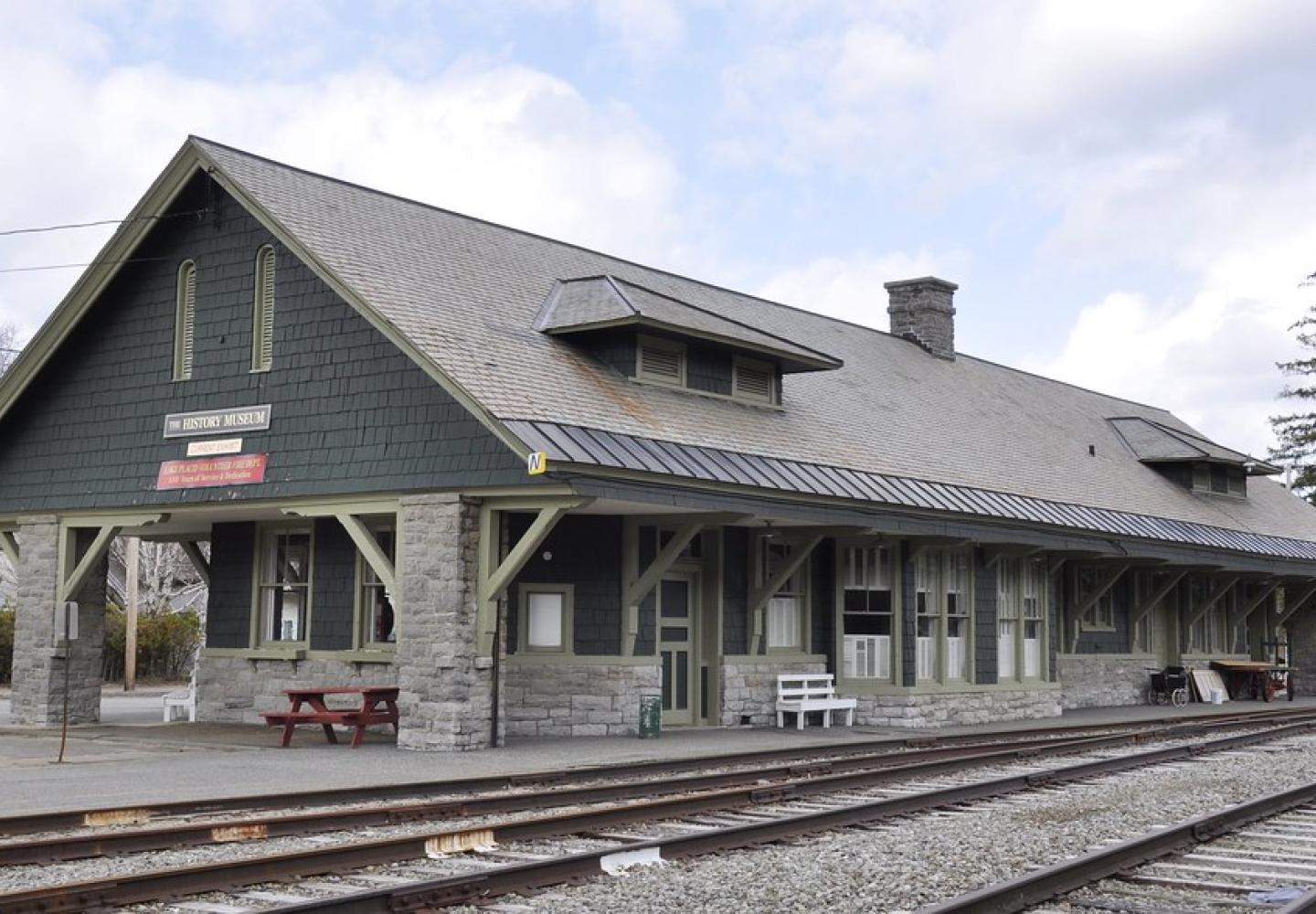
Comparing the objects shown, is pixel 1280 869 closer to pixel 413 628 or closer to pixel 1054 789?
pixel 1054 789

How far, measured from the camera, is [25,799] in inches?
484

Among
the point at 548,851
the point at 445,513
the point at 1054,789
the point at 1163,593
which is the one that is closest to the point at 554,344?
the point at 445,513

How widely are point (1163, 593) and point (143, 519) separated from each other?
1862 cm

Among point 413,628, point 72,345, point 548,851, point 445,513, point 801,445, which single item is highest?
point 72,345

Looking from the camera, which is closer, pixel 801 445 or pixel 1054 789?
pixel 1054 789

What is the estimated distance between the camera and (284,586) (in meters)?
21.6

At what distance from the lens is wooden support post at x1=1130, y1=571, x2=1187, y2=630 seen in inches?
1165

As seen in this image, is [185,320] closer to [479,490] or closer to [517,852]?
[479,490]

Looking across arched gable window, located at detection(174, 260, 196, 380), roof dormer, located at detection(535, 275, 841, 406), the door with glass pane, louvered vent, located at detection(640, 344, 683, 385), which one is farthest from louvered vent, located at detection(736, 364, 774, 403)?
arched gable window, located at detection(174, 260, 196, 380)

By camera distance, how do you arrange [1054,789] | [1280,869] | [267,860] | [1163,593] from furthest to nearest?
[1163,593] < [1054,789] < [1280,869] < [267,860]

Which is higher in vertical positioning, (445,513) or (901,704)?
(445,513)

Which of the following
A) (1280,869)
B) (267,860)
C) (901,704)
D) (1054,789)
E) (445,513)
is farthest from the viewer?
(901,704)

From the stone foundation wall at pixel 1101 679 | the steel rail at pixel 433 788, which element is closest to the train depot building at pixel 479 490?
the stone foundation wall at pixel 1101 679

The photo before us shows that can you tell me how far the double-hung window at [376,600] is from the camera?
2042 cm
